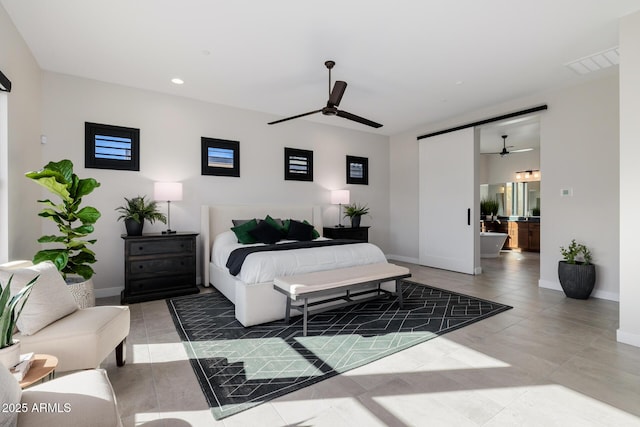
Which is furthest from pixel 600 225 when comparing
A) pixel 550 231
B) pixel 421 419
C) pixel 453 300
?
pixel 421 419

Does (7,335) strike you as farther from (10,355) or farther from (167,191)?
(167,191)

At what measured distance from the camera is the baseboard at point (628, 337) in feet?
8.59

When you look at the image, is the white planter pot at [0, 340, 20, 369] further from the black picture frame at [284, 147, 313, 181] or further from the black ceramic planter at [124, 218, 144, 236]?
the black picture frame at [284, 147, 313, 181]

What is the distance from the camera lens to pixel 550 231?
4.55 m

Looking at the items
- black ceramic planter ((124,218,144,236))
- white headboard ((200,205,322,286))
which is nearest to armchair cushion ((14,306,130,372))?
black ceramic planter ((124,218,144,236))

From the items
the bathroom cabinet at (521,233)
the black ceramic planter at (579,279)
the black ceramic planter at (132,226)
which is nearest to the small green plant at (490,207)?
the bathroom cabinet at (521,233)

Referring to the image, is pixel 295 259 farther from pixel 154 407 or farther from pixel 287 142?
pixel 287 142

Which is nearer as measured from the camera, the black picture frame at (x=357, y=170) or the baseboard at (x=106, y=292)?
the baseboard at (x=106, y=292)

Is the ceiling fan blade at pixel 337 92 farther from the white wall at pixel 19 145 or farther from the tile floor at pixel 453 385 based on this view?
the white wall at pixel 19 145

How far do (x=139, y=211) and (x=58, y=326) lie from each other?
2482 millimetres

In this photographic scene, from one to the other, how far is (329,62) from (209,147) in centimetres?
252

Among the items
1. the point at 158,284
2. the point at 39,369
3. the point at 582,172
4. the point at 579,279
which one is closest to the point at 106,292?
the point at 158,284

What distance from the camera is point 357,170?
22.3 feet

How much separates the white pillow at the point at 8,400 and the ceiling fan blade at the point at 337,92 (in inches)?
125
